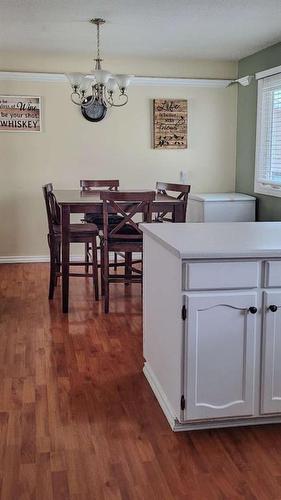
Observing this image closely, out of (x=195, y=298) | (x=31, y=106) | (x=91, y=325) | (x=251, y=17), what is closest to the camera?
(x=195, y=298)

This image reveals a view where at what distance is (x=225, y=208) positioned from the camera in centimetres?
589

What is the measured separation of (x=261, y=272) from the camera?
240 centimetres

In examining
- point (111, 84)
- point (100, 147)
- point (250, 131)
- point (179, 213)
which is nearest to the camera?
point (179, 213)

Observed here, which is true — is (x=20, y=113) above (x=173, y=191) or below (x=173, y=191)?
above

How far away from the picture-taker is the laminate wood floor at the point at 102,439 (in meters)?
2.09

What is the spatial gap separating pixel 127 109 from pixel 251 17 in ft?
6.79

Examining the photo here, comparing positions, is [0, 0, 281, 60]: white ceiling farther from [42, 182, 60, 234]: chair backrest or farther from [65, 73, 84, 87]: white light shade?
[42, 182, 60, 234]: chair backrest

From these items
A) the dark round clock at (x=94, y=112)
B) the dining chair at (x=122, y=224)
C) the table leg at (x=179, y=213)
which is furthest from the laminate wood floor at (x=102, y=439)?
the dark round clock at (x=94, y=112)

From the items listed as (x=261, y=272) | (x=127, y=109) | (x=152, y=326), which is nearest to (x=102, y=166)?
(x=127, y=109)

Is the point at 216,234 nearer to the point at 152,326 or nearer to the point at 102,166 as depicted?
the point at 152,326

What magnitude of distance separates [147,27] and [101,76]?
1.90ft

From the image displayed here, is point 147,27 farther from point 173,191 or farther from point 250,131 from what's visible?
point 250,131

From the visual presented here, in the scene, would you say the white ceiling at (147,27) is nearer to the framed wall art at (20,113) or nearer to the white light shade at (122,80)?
the white light shade at (122,80)

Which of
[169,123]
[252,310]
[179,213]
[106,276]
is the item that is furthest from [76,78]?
[252,310]
